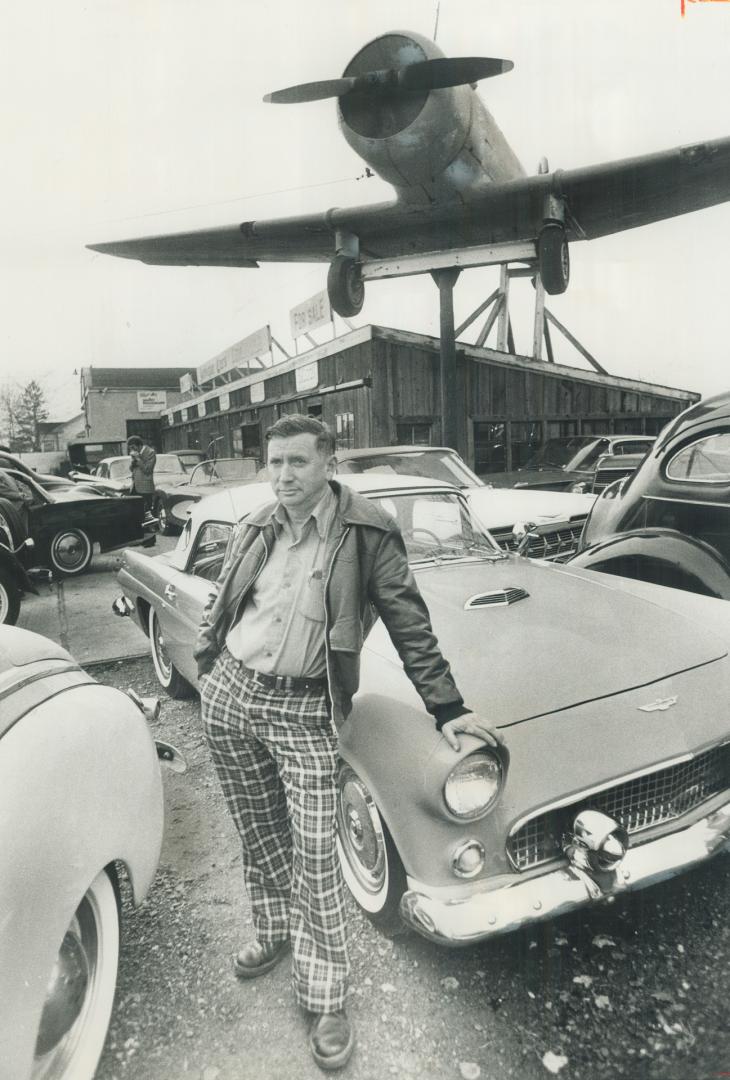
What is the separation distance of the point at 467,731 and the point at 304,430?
873mm

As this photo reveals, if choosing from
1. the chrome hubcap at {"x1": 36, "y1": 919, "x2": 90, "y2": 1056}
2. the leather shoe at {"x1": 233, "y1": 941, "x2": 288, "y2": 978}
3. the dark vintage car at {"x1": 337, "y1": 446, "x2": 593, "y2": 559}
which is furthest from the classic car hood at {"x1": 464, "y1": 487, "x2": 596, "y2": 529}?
the chrome hubcap at {"x1": 36, "y1": 919, "x2": 90, "y2": 1056}

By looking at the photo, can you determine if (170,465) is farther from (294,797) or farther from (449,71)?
(294,797)

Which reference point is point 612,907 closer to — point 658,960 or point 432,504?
point 658,960

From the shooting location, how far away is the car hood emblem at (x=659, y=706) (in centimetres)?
196

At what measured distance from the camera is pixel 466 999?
1.80 m

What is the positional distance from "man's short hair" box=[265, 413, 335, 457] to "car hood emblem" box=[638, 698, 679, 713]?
119 centimetres

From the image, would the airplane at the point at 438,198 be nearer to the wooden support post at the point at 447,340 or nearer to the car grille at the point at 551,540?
the wooden support post at the point at 447,340

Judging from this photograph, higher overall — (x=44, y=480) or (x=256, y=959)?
(x=44, y=480)

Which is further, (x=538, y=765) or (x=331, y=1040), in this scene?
(x=538, y=765)

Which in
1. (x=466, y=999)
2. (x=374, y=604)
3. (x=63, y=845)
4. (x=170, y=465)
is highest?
(x=170, y=465)

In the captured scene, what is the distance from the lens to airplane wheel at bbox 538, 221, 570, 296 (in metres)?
6.75

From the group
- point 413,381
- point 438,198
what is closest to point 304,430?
point 438,198

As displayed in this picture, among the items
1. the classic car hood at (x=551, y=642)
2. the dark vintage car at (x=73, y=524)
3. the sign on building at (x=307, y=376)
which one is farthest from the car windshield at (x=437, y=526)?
the sign on building at (x=307, y=376)

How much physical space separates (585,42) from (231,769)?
414cm
